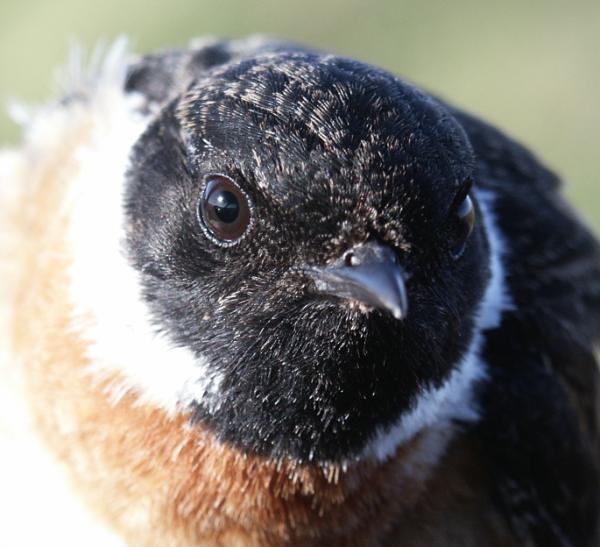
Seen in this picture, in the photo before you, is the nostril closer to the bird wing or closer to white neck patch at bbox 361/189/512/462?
white neck patch at bbox 361/189/512/462

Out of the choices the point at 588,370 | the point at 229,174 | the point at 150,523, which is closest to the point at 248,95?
the point at 229,174

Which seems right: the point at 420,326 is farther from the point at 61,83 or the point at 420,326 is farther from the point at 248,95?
the point at 61,83

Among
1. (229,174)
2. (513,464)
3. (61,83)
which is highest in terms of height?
(61,83)

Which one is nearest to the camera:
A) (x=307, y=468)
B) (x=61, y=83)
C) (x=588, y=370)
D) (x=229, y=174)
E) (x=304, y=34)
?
(x=229, y=174)

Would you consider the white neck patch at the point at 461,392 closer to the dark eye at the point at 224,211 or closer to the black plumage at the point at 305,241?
the black plumage at the point at 305,241

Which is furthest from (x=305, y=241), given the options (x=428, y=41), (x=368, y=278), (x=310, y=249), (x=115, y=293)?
(x=428, y=41)

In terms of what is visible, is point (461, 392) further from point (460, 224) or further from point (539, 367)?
point (460, 224)

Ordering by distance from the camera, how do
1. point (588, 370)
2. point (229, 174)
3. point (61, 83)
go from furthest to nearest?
1. point (61, 83)
2. point (588, 370)
3. point (229, 174)
